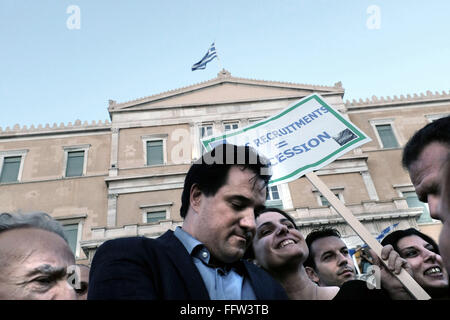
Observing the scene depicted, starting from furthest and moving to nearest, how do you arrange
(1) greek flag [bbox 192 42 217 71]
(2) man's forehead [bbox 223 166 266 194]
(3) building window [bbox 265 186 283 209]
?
(1) greek flag [bbox 192 42 217 71], (3) building window [bbox 265 186 283 209], (2) man's forehead [bbox 223 166 266 194]

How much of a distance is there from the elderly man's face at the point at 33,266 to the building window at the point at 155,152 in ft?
62.8

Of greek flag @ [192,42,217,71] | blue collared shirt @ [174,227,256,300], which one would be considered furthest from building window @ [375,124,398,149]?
blue collared shirt @ [174,227,256,300]

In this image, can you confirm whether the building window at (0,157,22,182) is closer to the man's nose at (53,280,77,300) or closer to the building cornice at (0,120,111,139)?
the building cornice at (0,120,111,139)

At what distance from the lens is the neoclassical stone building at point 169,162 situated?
60.2 ft

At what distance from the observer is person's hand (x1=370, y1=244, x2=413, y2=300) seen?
7.53ft

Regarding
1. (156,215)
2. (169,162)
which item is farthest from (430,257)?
(169,162)

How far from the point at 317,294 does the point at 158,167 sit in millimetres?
18576

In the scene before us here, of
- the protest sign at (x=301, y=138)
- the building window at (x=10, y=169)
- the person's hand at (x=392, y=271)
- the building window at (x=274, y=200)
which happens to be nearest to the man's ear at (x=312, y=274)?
the protest sign at (x=301, y=138)

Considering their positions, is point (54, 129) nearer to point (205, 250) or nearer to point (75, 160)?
point (75, 160)

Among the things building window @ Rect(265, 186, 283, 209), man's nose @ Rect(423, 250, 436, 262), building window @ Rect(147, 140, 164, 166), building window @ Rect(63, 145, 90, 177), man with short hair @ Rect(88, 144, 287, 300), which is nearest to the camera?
man with short hair @ Rect(88, 144, 287, 300)

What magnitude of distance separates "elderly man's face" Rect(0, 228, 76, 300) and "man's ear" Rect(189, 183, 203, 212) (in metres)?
0.79

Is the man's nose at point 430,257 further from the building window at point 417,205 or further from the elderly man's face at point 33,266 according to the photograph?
the building window at point 417,205
